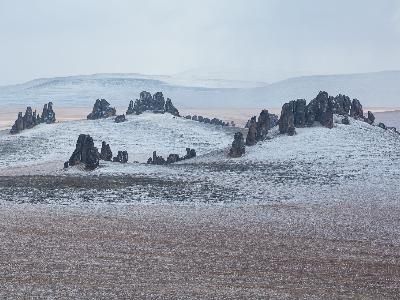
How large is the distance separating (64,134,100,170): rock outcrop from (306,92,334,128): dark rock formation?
3263 cm

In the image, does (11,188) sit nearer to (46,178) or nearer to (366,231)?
(46,178)

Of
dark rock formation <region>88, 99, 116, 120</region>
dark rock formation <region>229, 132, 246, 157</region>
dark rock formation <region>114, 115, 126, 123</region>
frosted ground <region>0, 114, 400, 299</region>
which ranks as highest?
dark rock formation <region>88, 99, 116, 120</region>

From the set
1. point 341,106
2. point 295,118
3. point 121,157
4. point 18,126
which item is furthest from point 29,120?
point 341,106

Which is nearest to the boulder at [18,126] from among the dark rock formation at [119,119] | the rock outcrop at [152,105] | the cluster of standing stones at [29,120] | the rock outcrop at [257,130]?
the cluster of standing stones at [29,120]

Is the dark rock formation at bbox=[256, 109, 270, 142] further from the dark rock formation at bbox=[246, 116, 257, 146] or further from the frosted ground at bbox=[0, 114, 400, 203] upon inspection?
the frosted ground at bbox=[0, 114, 400, 203]

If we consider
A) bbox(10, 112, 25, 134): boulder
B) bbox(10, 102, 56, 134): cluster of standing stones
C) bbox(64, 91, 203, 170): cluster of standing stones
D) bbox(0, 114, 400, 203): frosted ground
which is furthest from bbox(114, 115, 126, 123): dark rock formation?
bbox(0, 114, 400, 203): frosted ground

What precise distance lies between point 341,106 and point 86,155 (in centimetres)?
4708

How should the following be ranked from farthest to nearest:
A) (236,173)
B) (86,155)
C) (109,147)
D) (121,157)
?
(109,147)
(121,157)
(86,155)
(236,173)

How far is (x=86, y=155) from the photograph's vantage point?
210 feet

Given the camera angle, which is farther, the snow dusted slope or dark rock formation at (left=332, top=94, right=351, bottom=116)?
dark rock formation at (left=332, top=94, right=351, bottom=116)

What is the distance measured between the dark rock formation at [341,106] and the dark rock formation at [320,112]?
7.91 m

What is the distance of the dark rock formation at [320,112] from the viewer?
80.8 metres

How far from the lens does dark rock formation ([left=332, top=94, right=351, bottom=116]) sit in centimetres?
9119

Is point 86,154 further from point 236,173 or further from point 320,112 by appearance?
point 320,112
